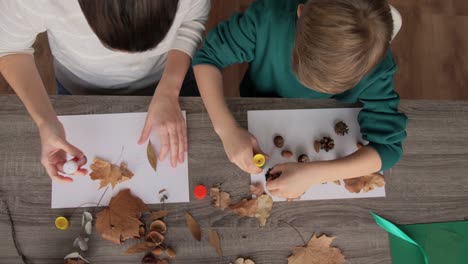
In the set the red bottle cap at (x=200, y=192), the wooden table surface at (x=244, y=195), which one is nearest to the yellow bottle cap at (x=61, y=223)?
the wooden table surface at (x=244, y=195)

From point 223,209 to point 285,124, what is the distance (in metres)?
0.20

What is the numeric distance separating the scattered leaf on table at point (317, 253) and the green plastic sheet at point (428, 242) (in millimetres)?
99

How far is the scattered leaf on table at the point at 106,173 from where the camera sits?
0.72m

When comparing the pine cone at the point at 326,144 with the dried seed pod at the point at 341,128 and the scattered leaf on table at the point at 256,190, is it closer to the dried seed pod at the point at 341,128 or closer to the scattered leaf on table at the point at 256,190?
the dried seed pod at the point at 341,128

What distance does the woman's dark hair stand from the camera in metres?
0.45

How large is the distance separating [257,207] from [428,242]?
33 centimetres

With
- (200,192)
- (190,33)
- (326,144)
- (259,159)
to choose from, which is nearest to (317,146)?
(326,144)

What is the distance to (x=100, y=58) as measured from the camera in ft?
2.54

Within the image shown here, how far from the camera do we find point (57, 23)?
0.67 m

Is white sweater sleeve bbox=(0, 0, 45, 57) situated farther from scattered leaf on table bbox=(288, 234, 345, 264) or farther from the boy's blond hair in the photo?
scattered leaf on table bbox=(288, 234, 345, 264)

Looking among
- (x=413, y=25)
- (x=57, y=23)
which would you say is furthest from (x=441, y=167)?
(x=413, y=25)

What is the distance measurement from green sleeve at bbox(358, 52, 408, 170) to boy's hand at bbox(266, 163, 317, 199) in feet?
0.44

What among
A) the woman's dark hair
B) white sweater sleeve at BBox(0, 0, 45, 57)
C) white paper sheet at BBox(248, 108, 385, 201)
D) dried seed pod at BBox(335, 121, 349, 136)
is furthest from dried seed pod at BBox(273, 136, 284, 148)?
white sweater sleeve at BBox(0, 0, 45, 57)

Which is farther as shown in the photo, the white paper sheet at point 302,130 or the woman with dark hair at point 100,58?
the white paper sheet at point 302,130
